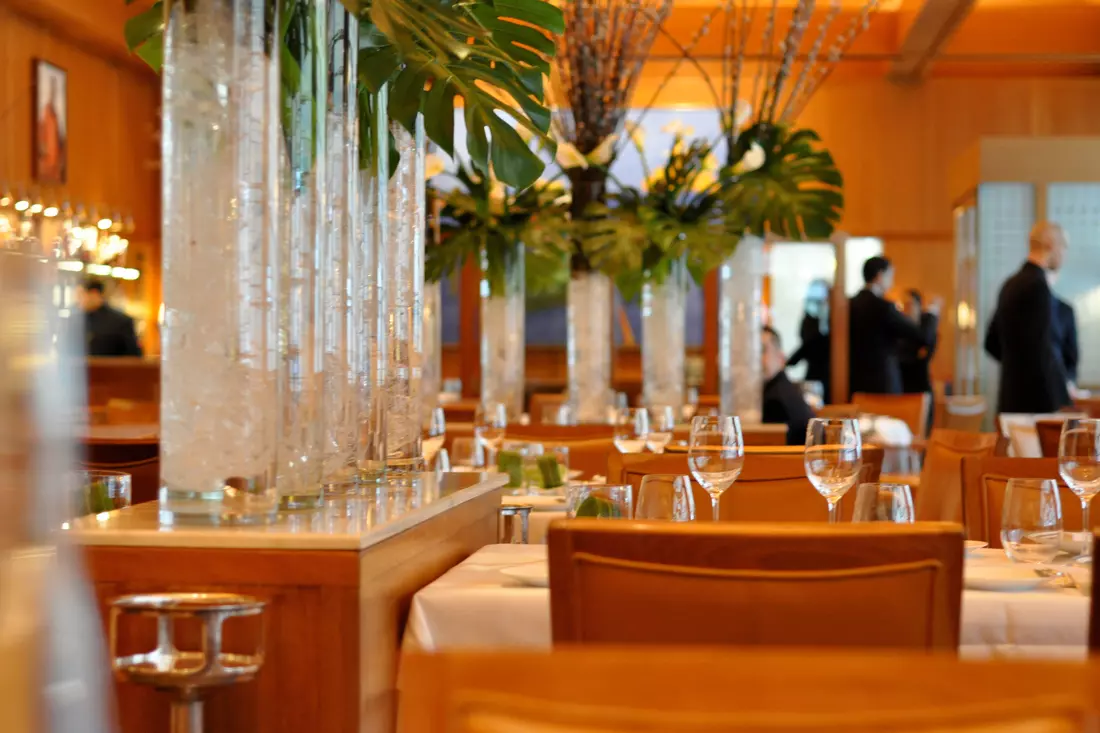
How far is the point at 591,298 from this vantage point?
5.44 m

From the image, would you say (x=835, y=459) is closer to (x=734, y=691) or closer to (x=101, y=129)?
(x=734, y=691)

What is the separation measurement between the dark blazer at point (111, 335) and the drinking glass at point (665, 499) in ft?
28.9

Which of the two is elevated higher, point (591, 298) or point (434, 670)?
point (591, 298)

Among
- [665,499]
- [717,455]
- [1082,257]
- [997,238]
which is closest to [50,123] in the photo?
[997,238]

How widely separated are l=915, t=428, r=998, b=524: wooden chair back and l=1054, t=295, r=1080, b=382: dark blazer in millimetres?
3584

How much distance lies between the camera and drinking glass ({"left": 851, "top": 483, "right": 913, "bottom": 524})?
6.63 ft

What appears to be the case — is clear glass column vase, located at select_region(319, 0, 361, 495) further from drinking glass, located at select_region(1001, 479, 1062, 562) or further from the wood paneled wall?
the wood paneled wall

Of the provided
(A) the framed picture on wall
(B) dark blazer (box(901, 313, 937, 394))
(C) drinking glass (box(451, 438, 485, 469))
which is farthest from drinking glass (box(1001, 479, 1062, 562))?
(A) the framed picture on wall

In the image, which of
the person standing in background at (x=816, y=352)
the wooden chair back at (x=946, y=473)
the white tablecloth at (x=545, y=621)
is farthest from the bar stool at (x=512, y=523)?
the person standing in background at (x=816, y=352)

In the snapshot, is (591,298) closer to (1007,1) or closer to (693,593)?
(693,593)

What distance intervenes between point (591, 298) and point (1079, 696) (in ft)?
15.4

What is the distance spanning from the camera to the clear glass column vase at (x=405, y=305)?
230cm

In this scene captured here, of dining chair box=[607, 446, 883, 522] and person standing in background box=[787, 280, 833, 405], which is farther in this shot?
person standing in background box=[787, 280, 833, 405]

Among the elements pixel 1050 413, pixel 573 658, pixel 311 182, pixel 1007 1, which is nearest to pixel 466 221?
pixel 1050 413
